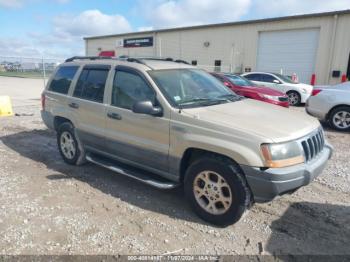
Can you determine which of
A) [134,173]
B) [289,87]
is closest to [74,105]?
[134,173]

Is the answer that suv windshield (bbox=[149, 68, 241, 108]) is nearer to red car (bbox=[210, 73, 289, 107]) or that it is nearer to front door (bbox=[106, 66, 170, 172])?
front door (bbox=[106, 66, 170, 172])

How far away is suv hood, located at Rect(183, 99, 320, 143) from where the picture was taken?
10.4 ft

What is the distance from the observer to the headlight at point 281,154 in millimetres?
3021

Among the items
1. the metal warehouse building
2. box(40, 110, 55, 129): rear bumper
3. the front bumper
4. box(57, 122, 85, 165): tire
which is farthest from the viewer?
the metal warehouse building

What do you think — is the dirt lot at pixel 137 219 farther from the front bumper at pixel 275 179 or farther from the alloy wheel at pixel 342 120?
the alloy wheel at pixel 342 120

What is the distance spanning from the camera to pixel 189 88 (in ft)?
13.6

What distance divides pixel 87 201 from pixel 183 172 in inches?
53.8

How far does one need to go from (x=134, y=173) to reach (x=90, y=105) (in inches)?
53.0

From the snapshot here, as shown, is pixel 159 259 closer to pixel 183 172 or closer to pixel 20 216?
pixel 183 172

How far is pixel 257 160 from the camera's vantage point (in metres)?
3.04

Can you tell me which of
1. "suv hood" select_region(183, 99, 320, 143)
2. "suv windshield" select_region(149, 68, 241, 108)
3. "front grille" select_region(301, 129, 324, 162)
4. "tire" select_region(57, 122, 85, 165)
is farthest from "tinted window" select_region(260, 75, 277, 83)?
"tire" select_region(57, 122, 85, 165)

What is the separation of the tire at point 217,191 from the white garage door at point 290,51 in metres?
18.1

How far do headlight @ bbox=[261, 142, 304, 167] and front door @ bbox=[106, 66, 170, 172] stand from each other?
1218 millimetres

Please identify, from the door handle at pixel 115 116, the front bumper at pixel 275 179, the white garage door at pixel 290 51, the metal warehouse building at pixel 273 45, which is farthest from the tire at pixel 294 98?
the front bumper at pixel 275 179
